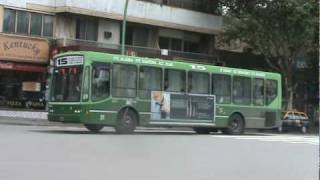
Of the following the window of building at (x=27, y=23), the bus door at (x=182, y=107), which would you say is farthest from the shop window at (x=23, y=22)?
the bus door at (x=182, y=107)

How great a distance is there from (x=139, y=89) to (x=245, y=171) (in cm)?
1134

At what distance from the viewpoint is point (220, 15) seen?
4350 centimetres

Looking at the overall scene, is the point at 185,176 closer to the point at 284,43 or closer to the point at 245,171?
the point at 245,171

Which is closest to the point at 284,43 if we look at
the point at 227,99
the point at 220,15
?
the point at 220,15

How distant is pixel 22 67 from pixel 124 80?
41.8 feet

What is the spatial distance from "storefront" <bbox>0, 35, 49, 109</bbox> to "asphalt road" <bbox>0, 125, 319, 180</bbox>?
16.3 metres

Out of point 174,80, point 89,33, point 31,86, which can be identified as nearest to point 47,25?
point 89,33

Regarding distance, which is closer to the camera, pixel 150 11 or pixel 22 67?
pixel 22 67

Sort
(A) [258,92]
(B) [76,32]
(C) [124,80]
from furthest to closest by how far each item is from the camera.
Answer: (B) [76,32] < (A) [258,92] < (C) [124,80]

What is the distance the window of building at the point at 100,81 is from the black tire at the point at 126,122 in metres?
1.06

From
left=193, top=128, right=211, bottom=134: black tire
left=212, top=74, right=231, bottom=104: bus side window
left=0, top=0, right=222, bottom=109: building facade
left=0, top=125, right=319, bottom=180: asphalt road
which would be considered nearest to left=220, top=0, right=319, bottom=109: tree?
left=0, top=0, right=222, bottom=109: building facade

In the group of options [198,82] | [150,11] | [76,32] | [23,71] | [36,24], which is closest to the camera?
[198,82]

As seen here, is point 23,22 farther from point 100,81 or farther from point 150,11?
point 100,81

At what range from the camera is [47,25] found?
3628cm
